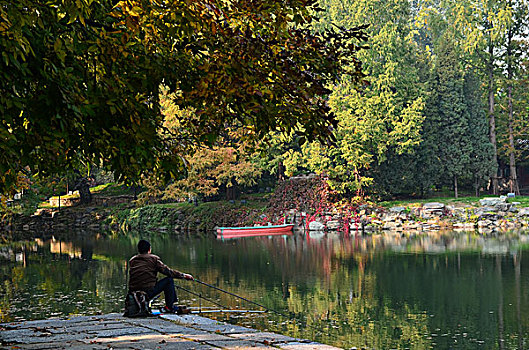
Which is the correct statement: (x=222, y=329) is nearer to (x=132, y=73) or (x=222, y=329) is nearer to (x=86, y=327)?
(x=86, y=327)

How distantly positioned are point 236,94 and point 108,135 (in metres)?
1.41

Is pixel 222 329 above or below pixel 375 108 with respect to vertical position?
below

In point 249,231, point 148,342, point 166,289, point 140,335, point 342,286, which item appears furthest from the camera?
point 249,231

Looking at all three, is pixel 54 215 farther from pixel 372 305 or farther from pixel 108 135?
pixel 108 135

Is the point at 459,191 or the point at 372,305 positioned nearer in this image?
the point at 372,305

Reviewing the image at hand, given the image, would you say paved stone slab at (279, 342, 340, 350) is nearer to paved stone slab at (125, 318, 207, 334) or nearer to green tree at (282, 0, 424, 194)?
paved stone slab at (125, 318, 207, 334)

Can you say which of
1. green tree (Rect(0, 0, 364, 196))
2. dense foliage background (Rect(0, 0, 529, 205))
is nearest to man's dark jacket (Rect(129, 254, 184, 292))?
dense foliage background (Rect(0, 0, 529, 205))

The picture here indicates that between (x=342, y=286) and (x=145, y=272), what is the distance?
24.4ft

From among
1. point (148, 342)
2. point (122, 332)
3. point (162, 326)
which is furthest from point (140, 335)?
point (162, 326)

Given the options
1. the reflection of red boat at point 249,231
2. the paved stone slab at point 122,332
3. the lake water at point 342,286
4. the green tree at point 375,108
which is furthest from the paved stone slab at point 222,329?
the green tree at point 375,108

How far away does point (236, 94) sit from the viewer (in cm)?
665

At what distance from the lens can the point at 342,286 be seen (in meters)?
16.6

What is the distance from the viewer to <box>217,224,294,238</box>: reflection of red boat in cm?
3653

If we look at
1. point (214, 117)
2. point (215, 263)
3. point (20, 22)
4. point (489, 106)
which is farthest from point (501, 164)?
point (20, 22)
